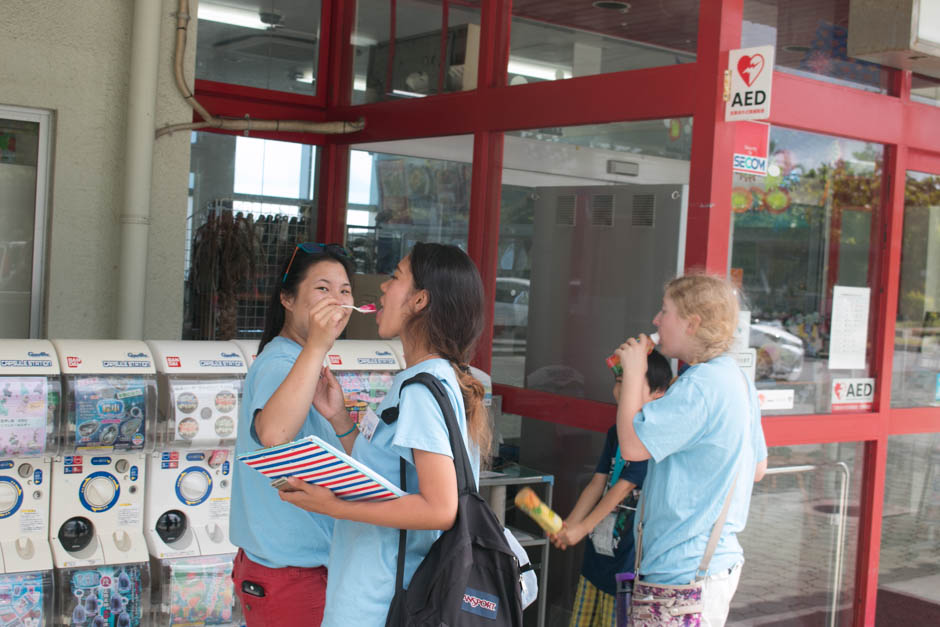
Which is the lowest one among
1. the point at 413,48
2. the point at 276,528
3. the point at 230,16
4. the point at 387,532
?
the point at 276,528

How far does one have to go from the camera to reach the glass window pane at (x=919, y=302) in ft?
15.2

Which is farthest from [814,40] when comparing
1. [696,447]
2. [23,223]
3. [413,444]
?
[23,223]

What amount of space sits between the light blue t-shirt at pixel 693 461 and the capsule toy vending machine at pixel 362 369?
1.13 metres

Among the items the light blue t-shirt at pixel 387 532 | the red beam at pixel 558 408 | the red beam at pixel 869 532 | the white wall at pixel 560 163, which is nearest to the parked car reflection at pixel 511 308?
the red beam at pixel 558 408

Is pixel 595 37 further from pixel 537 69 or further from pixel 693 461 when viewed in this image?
pixel 693 461

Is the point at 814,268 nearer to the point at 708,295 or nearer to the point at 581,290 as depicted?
the point at 581,290

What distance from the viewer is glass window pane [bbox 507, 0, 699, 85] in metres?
3.95

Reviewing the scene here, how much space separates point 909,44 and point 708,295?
1.96m

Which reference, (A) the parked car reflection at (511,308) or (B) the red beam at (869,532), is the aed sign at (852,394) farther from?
(A) the parked car reflection at (511,308)

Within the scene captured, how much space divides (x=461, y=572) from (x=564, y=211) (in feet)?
9.55

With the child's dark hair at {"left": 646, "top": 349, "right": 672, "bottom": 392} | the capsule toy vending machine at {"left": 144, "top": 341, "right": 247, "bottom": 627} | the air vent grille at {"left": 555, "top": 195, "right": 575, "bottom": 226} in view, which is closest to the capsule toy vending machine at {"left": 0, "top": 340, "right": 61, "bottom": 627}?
the capsule toy vending machine at {"left": 144, "top": 341, "right": 247, "bottom": 627}

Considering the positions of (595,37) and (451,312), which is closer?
(451,312)

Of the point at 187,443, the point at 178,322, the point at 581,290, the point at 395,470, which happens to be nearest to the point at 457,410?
the point at 395,470

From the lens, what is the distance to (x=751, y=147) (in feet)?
12.7
